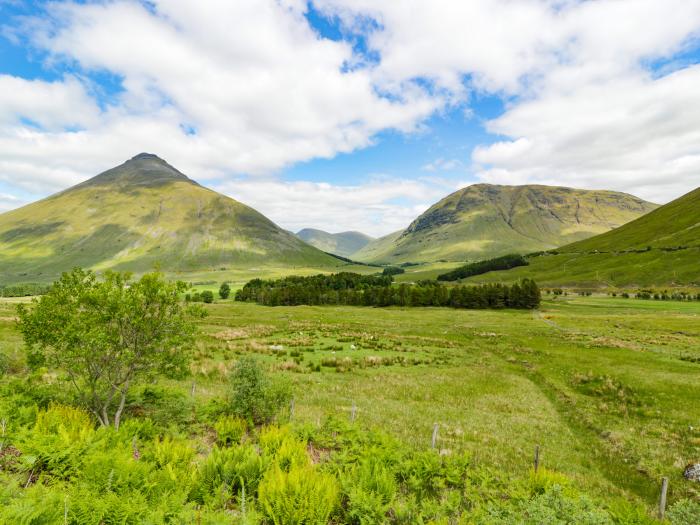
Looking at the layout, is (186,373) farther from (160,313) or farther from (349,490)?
(349,490)

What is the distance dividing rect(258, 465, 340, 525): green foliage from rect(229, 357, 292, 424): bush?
8626mm

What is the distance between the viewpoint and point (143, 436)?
46.1 feet

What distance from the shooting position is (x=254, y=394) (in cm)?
1795

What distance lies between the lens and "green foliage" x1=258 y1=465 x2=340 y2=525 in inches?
335

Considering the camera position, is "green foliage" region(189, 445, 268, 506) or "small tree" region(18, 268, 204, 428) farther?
"small tree" region(18, 268, 204, 428)

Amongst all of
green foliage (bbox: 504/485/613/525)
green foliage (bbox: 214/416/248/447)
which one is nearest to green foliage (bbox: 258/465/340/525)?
green foliage (bbox: 504/485/613/525)

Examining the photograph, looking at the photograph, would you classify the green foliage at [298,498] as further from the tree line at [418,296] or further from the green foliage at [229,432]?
the tree line at [418,296]

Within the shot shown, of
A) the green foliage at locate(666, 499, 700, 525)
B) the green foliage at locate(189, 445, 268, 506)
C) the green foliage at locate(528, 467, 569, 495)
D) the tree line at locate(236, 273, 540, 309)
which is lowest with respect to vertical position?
the tree line at locate(236, 273, 540, 309)

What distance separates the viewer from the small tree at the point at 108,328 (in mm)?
13922

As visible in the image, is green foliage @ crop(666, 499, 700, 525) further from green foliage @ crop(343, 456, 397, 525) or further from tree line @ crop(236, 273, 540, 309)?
tree line @ crop(236, 273, 540, 309)

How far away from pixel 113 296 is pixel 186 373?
4.63 meters

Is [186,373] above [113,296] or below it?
below

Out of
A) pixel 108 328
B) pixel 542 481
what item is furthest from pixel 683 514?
pixel 108 328

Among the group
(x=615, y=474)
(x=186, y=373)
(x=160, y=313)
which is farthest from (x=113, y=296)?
(x=615, y=474)
